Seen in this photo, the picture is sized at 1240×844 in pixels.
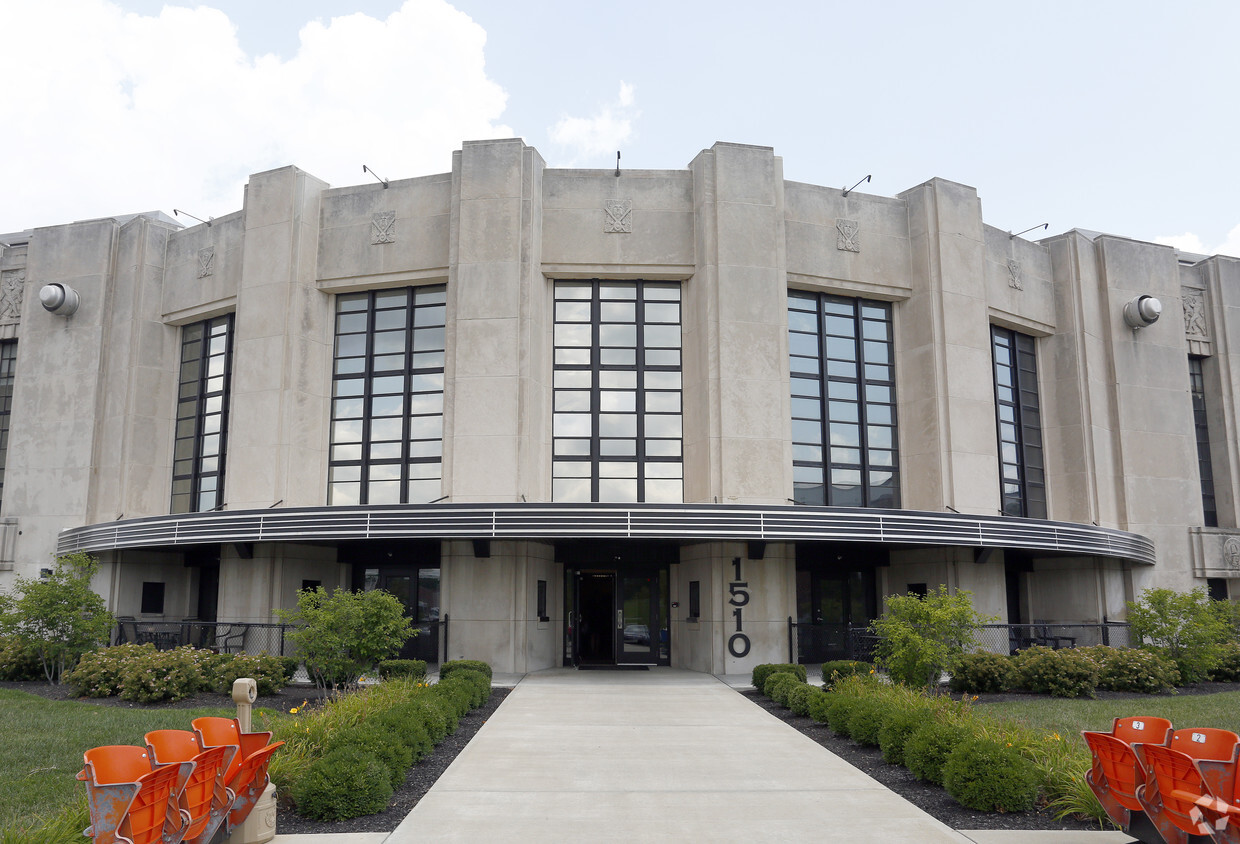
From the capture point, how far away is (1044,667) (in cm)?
1955

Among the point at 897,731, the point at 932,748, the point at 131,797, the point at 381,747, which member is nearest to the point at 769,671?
the point at 897,731

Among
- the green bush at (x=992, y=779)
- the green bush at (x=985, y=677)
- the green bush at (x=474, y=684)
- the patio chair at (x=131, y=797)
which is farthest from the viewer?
the green bush at (x=985, y=677)

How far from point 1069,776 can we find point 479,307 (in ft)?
61.1

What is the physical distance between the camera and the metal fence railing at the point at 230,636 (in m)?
23.6

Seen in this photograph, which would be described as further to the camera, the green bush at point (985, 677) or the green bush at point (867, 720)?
the green bush at point (985, 677)

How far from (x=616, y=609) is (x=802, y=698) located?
10.4m

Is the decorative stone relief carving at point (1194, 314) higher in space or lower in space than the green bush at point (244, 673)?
higher

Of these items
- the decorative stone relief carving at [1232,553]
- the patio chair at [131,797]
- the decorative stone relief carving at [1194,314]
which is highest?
the decorative stone relief carving at [1194,314]

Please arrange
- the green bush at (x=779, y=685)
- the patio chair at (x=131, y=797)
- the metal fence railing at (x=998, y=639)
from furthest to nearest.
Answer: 1. the metal fence railing at (x=998, y=639)
2. the green bush at (x=779, y=685)
3. the patio chair at (x=131, y=797)

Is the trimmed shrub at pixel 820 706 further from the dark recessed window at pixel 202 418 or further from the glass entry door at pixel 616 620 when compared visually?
the dark recessed window at pixel 202 418

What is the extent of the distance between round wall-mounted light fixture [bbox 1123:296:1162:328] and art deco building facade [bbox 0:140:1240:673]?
119 mm

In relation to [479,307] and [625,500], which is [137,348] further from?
[625,500]

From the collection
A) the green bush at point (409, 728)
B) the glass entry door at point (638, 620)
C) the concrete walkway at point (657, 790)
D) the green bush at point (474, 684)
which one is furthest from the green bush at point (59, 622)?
the glass entry door at point (638, 620)

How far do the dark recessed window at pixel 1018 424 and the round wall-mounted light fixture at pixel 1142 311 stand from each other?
328 centimetres
